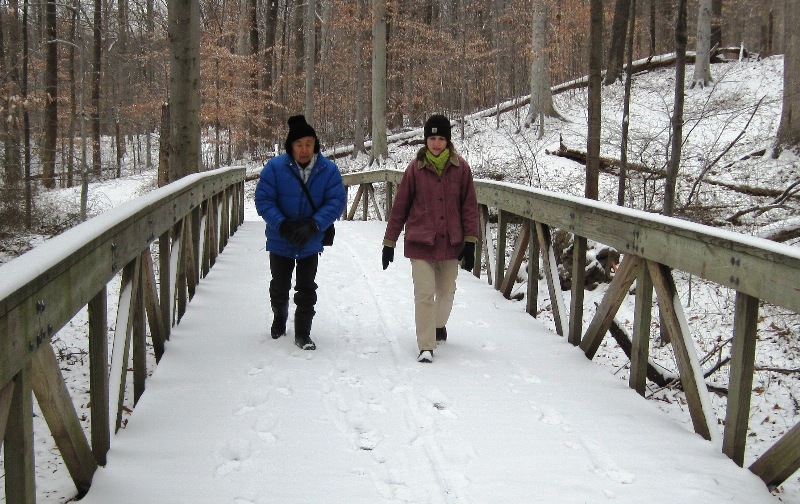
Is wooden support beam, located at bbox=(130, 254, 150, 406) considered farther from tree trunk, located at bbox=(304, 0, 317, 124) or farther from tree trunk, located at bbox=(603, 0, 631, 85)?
tree trunk, located at bbox=(603, 0, 631, 85)

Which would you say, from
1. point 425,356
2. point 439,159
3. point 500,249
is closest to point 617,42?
point 500,249

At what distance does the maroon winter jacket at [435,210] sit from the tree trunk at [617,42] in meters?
20.5

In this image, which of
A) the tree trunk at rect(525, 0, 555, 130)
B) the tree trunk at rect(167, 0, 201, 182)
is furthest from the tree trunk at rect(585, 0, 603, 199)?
the tree trunk at rect(525, 0, 555, 130)

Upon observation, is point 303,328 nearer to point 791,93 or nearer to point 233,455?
point 233,455

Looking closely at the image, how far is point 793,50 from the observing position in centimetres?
1422

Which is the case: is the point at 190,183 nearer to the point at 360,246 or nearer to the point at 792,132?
the point at 360,246

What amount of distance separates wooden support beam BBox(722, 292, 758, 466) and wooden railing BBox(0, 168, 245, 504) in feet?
9.73

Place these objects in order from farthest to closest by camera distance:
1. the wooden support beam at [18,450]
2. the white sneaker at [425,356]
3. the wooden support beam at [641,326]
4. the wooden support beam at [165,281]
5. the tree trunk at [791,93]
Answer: the tree trunk at [791,93], the wooden support beam at [165,281], the white sneaker at [425,356], the wooden support beam at [641,326], the wooden support beam at [18,450]

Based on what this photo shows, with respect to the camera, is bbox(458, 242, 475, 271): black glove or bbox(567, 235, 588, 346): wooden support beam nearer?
bbox(458, 242, 475, 271): black glove

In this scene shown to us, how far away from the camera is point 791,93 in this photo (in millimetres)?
13500

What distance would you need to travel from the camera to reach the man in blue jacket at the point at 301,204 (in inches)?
215

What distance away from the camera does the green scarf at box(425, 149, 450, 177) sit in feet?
18.2

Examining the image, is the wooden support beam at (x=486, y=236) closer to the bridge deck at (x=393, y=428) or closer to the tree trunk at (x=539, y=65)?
the bridge deck at (x=393, y=428)

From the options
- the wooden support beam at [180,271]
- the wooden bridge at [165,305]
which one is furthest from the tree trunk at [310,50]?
the wooden bridge at [165,305]
